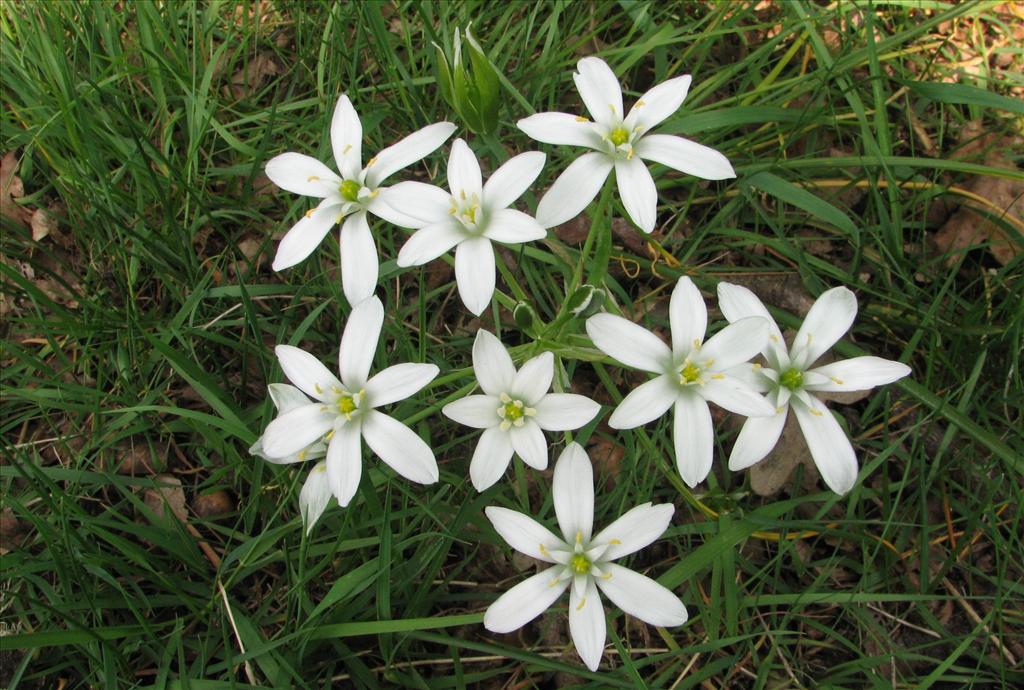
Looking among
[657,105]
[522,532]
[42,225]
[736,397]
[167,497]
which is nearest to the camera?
[736,397]

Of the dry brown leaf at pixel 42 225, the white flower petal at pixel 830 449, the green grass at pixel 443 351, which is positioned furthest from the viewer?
the dry brown leaf at pixel 42 225

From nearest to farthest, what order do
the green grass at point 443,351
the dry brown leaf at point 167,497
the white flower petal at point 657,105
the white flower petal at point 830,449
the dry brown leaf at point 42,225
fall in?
the white flower petal at point 830,449 → the white flower petal at point 657,105 → the green grass at point 443,351 → the dry brown leaf at point 167,497 → the dry brown leaf at point 42,225

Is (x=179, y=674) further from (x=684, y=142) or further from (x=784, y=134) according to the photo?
(x=784, y=134)

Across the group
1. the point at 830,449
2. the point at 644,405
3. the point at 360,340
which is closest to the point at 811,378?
the point at 830,449

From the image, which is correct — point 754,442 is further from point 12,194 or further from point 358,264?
point 12,194

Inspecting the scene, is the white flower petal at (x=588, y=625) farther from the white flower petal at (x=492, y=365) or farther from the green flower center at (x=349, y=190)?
the green flower center at (x=349, y=190)

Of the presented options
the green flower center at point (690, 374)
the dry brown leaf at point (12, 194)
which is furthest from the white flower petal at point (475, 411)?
the dry brown leaf at point (12, 194)
